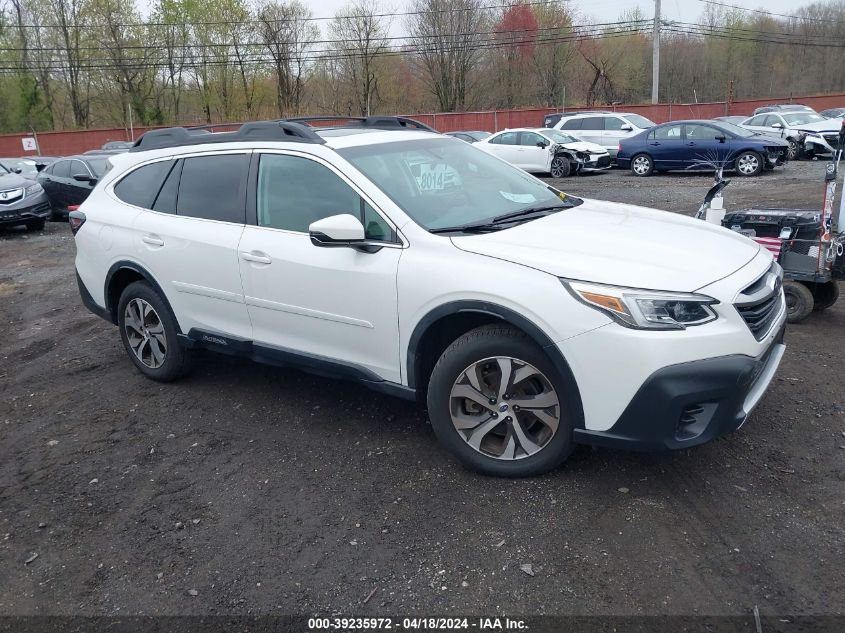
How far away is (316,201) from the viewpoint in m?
4.23

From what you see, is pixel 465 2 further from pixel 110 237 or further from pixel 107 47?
pixel 110 237

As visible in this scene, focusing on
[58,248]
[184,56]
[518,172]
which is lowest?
[58,248]

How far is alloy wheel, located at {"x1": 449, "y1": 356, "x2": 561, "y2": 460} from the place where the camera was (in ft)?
Result: 11.4

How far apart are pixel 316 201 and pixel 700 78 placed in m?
60.4

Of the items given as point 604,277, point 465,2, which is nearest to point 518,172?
point 604,277

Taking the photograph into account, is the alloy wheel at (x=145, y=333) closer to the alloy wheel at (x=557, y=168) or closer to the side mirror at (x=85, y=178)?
the side mirror at (x=85, y=178)

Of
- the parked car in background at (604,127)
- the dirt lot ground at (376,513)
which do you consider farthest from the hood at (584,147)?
the dirt lot ground at (376,513)

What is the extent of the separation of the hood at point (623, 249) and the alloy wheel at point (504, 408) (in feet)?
1.76

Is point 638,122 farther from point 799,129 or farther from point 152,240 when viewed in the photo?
point 152,240

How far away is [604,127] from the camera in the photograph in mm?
23656

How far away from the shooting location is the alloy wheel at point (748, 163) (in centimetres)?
1819

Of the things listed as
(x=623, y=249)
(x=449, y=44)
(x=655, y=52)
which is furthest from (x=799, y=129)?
(x=449, y=44)

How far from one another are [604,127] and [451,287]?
2180 cm

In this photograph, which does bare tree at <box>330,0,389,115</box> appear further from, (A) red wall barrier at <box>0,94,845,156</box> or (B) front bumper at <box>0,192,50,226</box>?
(B) front bumper at <box>0,192,50,226</box>
